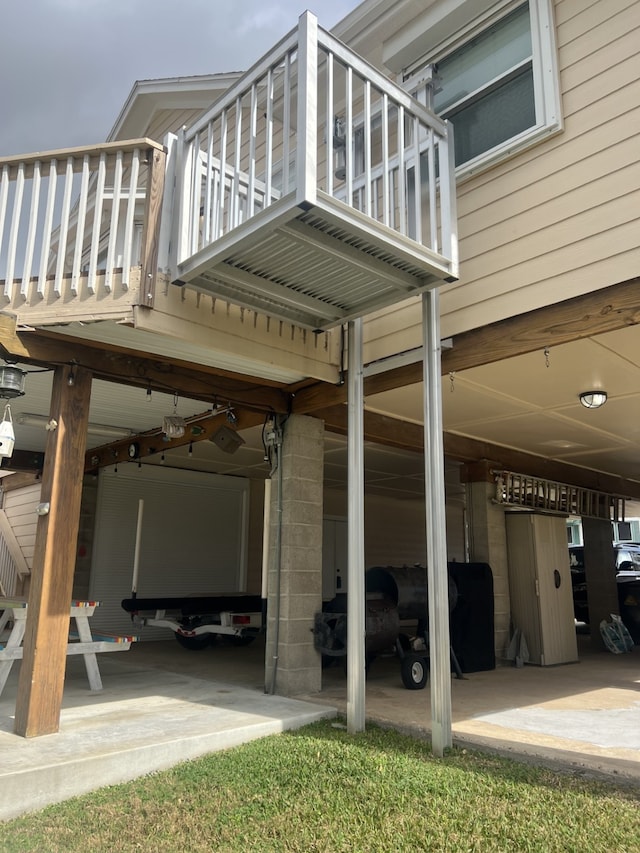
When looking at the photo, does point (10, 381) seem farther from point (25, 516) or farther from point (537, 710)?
point (25, 516)

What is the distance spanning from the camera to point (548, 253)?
4.04 m

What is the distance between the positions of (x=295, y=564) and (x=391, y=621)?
123 cm

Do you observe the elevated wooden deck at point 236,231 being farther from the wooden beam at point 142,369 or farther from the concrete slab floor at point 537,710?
the concrete slab floor at point 537,710

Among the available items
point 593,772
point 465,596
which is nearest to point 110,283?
point 593,772

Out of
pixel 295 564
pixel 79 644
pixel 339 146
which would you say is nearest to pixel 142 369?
pixel 295 564

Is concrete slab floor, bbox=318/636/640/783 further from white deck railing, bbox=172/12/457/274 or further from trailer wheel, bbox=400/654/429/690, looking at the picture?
white deck railing, bbox=172/12/457/274

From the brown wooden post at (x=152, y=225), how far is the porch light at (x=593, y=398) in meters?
3.52

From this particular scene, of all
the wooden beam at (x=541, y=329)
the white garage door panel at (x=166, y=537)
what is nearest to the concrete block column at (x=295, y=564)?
the wooden beam at (x=541, y=329)

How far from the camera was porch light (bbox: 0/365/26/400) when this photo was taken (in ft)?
13.5

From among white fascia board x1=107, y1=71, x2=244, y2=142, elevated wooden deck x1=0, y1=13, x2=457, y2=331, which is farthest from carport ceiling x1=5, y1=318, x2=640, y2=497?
white fascia board x1=107, y1=71, x2=244, y2=142

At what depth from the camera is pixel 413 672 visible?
594cm

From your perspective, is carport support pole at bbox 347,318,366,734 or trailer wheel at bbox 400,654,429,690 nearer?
carport support pole at bbox 347,318,366,734

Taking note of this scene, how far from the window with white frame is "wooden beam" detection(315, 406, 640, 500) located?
8.19ft

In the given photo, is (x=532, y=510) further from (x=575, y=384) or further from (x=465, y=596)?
(x=575, y=384)
